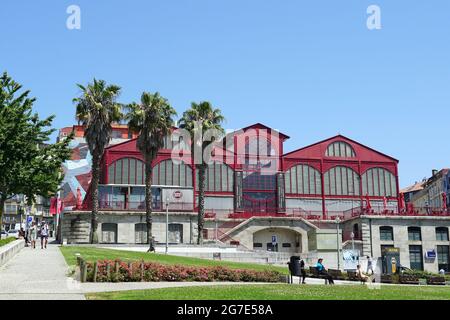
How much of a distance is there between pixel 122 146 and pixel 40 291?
47300mm

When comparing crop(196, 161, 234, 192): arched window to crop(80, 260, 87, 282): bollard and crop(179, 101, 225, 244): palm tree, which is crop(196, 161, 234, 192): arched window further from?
crop(80, 260, 87, 282): bollard

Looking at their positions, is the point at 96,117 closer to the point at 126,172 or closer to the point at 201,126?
the point at 201,126

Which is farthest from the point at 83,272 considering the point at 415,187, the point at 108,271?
the point at 415,187

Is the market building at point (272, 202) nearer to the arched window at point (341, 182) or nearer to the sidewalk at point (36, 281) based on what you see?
the arched window at point (341, 182)

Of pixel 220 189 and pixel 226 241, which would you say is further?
pixel 220 189

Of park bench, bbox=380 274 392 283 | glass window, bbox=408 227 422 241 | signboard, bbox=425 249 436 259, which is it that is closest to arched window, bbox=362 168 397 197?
glass window, bbox=408 227 422 241

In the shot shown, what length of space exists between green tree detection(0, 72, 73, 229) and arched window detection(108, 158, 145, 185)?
1677 cm

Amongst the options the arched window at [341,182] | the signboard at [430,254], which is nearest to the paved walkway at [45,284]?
the signboard at [430,254]

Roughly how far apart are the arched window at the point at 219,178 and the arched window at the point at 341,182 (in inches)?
479

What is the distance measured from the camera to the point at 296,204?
221 ft

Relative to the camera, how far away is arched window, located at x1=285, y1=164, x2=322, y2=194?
224ft

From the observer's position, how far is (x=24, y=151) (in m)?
38.2
